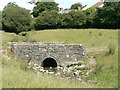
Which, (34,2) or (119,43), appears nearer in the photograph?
(119,43)

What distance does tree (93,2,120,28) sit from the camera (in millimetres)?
43406

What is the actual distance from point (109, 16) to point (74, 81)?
36622 mm

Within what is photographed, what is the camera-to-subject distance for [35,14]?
81750 millimetres

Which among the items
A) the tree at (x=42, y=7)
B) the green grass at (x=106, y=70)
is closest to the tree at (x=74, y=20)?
the green grass at (x=106, y=70)

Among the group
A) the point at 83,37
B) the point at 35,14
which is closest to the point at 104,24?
the point at 83,37

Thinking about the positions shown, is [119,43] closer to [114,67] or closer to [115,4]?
[114,67]

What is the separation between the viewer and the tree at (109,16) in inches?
1709

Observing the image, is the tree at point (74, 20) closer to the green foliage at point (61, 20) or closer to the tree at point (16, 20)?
the green foliage at point (61, 20)

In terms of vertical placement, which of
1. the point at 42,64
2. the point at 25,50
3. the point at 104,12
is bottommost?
the point at 42,64

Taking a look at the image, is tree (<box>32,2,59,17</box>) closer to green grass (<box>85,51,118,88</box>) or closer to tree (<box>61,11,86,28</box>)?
tree (<box>61,11,86,28</box>)

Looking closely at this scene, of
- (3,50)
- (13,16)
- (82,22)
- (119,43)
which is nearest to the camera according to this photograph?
(3,50)

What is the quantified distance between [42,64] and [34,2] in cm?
6226

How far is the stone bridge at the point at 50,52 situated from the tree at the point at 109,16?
1833 centimetres

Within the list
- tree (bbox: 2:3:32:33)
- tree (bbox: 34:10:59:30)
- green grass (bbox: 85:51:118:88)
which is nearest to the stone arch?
green grass (bbox: 85:51:118:88)
